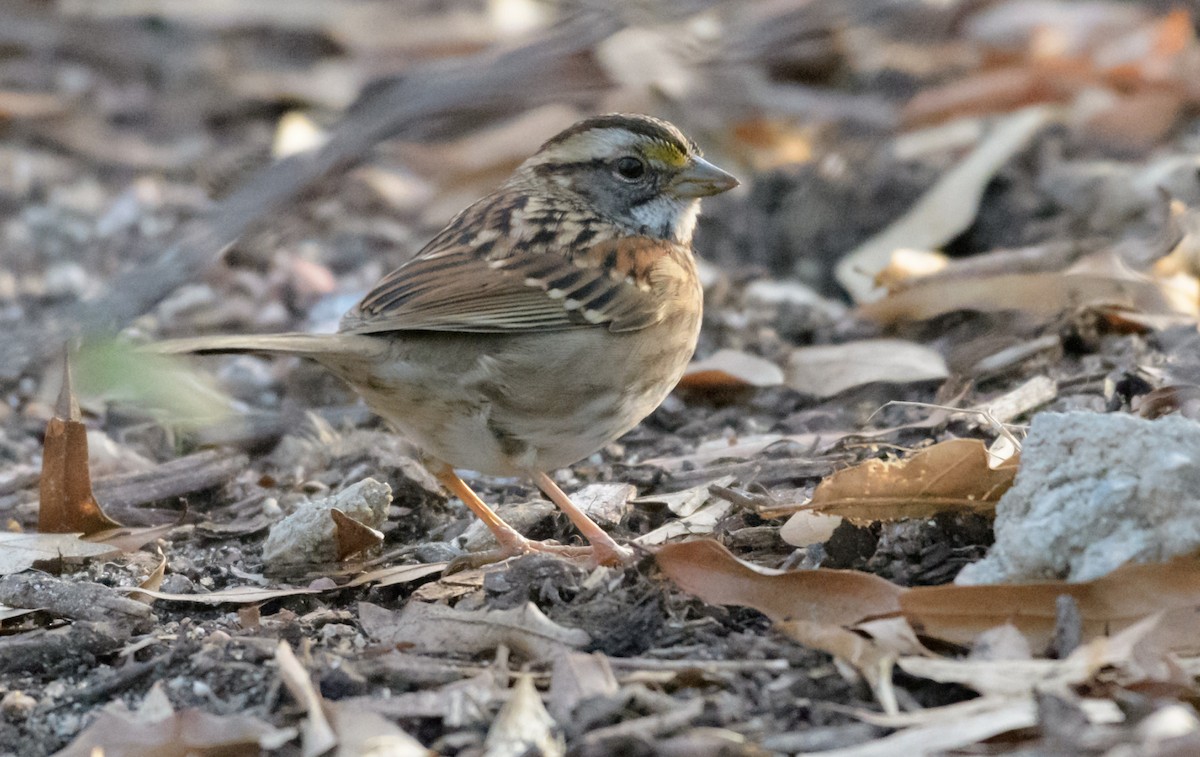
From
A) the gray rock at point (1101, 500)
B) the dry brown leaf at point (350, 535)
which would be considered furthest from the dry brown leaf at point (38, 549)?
the gray rock at point (1101, 500)

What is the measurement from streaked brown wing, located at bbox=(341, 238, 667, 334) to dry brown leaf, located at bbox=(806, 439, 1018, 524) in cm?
85

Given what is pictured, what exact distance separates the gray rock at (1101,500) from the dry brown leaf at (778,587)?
0.18 metres

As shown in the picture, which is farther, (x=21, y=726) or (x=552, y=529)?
(x=552, y=529)

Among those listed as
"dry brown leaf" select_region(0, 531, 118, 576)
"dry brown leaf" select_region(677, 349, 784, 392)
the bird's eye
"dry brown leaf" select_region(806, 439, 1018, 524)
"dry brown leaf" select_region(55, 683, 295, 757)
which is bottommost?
"dry brown leaf" select_region(677, 349, 784, 392)

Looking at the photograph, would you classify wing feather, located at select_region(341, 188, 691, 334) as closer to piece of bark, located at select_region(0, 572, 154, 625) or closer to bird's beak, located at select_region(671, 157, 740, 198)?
bird's beak, located at select_region(671, 157, 740, 198)

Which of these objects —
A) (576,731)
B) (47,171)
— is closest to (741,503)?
(576,731)

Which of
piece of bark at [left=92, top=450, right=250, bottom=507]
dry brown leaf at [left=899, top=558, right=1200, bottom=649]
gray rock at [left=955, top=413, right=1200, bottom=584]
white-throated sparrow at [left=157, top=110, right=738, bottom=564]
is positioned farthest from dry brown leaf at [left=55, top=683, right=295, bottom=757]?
piece of bark at [left=92, top=450, right=250, bottom=507]

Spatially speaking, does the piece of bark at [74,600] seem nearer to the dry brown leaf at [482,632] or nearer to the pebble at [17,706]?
the pebble at [17,706]

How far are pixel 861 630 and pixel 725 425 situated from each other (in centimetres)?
167

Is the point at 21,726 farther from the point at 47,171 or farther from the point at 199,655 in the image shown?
the point at 47,171

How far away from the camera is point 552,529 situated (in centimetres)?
365

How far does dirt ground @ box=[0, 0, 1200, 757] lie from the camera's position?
2.46 meters

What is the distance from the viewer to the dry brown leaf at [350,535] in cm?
327

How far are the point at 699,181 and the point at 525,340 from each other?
800 millimetres
